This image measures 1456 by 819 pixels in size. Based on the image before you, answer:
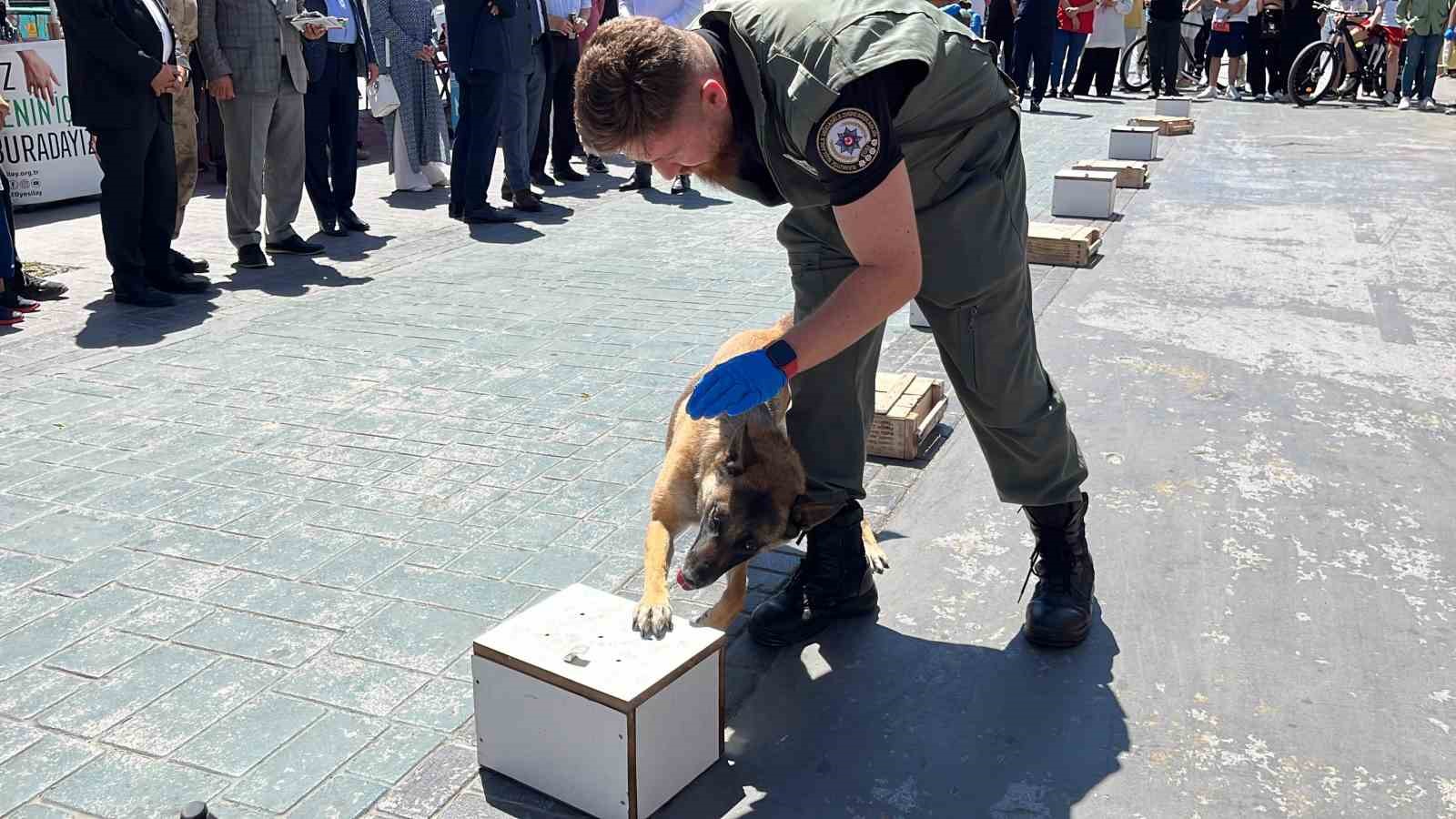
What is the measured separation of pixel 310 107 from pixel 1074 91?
1495cm

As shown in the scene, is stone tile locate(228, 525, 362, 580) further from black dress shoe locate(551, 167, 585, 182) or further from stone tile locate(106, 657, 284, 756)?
black dress shoe locate(551, 167, 585, 182)

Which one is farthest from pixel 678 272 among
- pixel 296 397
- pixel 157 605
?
pixel 157 605

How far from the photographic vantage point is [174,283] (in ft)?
24.7

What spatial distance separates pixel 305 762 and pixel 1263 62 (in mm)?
20979

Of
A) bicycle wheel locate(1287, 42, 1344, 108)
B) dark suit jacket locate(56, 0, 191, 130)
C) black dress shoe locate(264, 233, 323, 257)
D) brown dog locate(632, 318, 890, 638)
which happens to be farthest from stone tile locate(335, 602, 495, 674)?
bicycle wheel locate(1287, 42, 1344, 108)

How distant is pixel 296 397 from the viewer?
564 cm

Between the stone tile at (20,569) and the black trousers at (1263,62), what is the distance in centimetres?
2049

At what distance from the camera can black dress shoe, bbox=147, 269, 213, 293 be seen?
7504mm

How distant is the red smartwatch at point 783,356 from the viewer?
2.61 meters

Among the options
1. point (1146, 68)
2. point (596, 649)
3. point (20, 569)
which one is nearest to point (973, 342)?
point (596, 649)

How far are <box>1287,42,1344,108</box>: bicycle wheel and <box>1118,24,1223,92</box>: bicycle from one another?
2.06m

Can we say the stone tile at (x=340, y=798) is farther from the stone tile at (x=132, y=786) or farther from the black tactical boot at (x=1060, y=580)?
the black tactical boot at (x=1060, y=580)

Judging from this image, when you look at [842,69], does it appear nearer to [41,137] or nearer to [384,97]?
[384,97]

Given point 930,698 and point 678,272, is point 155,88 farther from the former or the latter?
point 930,698
